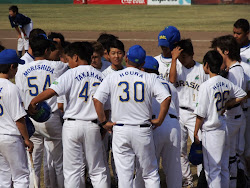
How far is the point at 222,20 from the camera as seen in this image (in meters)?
29.7

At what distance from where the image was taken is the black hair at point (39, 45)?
6.55m

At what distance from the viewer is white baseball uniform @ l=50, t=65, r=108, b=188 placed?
6039mm

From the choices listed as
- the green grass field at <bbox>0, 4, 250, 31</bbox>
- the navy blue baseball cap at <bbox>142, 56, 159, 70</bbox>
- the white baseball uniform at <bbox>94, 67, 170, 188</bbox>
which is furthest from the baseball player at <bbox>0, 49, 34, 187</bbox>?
the green grass field at <bbox>0, 4, 250, 31</bbox>

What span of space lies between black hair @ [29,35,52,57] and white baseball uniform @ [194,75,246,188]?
2.28 m

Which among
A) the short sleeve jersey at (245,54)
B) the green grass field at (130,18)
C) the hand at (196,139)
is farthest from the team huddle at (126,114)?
the green grass field at (130,18)

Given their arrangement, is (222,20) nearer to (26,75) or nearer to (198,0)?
(198,0)

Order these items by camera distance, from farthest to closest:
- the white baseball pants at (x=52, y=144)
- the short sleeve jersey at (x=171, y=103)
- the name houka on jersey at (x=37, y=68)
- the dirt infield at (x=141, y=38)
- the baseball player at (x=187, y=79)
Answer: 1. the dirt infield at (x=141, y=38)
2. the baseball player at (x=187, y=79)
3. the white baseball pants at (x=52, y=144)
4. the name houka on jersey at (x=37, y=68)
5. the short sleeve jersey at (x=171, y=103)

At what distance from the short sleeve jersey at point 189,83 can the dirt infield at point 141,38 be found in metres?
11.1

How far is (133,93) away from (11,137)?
5.36 feet

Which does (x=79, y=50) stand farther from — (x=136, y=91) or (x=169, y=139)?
(x=169, y=139)

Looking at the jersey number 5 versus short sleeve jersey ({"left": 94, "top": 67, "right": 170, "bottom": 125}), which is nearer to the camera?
short sleeve jersey ({"left": 94, "top": 67, "right": 170, "bottom": 125})

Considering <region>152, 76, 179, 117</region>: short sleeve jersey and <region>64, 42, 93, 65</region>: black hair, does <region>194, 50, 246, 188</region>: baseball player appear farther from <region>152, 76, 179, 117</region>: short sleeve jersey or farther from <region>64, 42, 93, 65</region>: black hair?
<region>64, 42, 93, 65</region>: black hair

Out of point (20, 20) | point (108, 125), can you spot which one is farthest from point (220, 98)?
point (20, 20)

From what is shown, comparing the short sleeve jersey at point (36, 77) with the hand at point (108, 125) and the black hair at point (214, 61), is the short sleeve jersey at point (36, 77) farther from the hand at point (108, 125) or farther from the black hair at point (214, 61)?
the black hair at point (214, 61)
